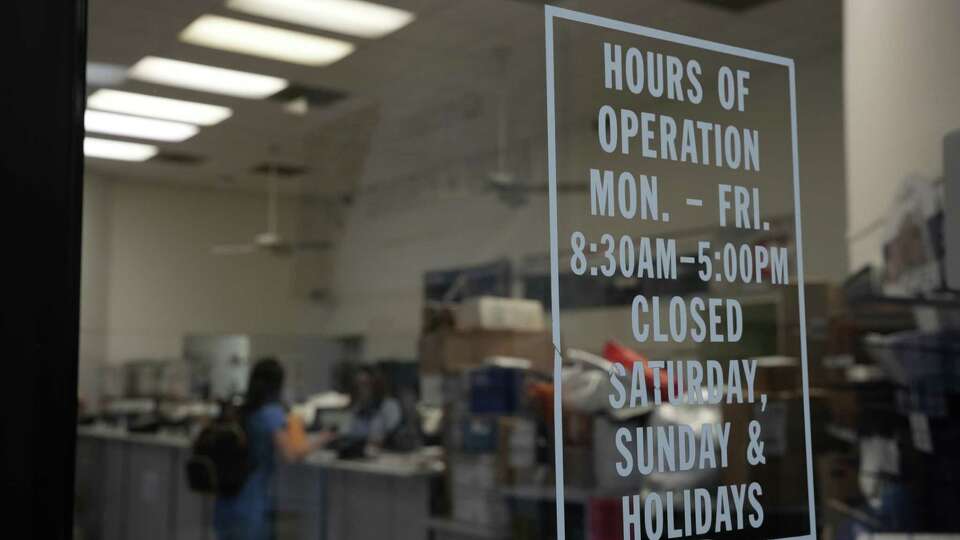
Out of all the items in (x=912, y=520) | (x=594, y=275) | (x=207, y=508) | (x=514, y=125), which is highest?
(x=514, y=125)

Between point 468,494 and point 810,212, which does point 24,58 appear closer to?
point 810,212

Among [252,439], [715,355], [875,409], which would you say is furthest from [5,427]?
[252,439]

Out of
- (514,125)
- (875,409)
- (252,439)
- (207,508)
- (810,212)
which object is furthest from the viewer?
(514,125)

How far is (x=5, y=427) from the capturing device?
856 millimetres

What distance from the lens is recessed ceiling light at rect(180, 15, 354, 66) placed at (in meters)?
1.43

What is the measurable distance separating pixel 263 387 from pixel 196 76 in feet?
10.9

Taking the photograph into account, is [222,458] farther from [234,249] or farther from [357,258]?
[357,258]

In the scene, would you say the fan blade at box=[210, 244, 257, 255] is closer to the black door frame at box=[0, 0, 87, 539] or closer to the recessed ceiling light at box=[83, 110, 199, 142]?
the recessed ceiling light at box=[83, 110, 199, 142]

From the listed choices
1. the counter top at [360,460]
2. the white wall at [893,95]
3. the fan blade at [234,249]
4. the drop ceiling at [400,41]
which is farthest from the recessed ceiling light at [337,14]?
the fan blade at [234,249]

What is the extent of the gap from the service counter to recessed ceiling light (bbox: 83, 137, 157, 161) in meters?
3.60

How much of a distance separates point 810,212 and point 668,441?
43 cm

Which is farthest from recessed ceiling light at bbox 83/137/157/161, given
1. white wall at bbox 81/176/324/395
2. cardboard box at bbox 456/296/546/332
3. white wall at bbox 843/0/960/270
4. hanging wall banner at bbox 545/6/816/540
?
white wall at bbox 81/176/324/395

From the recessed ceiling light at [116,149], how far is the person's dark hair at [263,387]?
297cm

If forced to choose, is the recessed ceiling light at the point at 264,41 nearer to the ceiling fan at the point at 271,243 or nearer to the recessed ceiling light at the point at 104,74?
the recessed ceiling light at the point at 104,74
